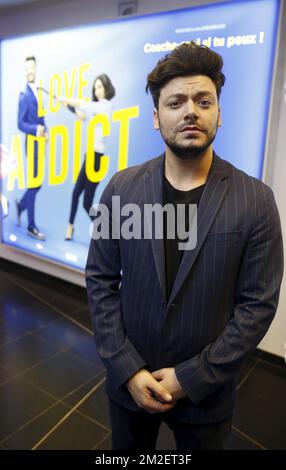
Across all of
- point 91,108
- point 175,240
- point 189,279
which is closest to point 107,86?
point 91,108

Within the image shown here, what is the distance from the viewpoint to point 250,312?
1027 millimetres

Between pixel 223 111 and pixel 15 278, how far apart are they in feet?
9.03

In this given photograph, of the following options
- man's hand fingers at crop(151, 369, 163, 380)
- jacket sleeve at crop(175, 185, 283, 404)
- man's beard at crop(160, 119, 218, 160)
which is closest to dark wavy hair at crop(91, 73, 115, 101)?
man's beard at crop(160, 119, 218, 160)

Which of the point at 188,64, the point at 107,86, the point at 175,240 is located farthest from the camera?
the point at 107,86

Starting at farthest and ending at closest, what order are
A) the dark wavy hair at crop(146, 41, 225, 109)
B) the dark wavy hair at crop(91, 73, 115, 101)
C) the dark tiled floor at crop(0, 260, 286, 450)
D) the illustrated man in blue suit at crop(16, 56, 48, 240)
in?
the illustrated man in blue suit at crop(16, 56, 48, 240)
the dark wavy hair at crop(91, 73, 115, 101)
the dark tiled floor at crop(0, 260, 286, 450)
the dark wavy hair at crop(146, 41, 225, 109)

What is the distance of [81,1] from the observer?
9.54 ft

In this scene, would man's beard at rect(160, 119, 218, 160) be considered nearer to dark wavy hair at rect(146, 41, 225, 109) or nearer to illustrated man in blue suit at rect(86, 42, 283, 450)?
illustrated man in blue suit at rect(86, 42, 283, 450)

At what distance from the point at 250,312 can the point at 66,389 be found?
1578mm

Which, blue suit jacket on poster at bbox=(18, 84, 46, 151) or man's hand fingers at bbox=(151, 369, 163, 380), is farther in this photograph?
blue suit jacket on poster at bbox=(18, 84, 46, 151)

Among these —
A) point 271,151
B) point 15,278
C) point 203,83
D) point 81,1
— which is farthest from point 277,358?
point 81,1

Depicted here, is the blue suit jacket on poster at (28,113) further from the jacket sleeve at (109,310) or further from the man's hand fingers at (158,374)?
the man's hand fingers at (158,374)

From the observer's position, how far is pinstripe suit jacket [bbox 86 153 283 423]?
1.02 m

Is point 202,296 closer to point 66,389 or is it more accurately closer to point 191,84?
point 191,84

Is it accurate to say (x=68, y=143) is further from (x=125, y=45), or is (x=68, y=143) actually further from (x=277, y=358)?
(x=277, y=358)
